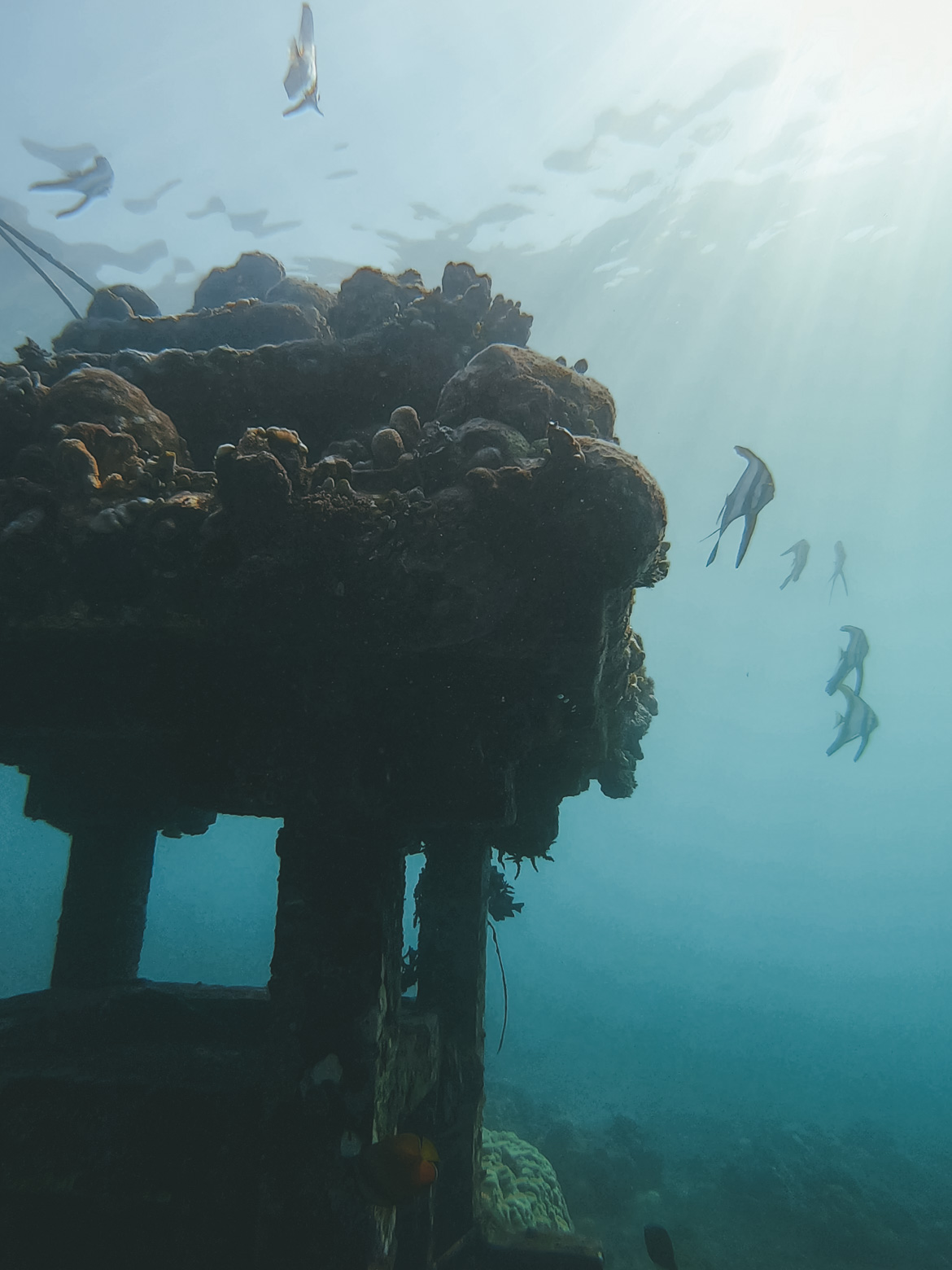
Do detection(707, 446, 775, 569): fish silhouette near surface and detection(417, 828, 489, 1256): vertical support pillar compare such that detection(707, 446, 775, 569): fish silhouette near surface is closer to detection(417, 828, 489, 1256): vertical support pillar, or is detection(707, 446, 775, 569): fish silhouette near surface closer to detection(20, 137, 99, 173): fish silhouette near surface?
detection(417, 828, 489, 1256): vertical support pillar

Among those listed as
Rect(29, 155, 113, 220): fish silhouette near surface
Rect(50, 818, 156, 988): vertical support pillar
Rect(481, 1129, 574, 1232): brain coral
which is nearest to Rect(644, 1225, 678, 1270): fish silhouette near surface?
Rect(481, 1129, 574, 1232): brain coral

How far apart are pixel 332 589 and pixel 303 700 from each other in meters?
0.91

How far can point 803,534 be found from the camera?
172 ft

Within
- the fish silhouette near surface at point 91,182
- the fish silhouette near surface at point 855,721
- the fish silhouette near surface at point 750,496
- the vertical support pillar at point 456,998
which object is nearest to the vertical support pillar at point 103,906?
the vertical support pillar at point 456,998

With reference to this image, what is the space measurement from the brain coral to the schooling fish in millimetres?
3558

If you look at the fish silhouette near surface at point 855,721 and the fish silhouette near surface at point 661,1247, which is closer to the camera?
the fish silhouette near surface at point 661,1247

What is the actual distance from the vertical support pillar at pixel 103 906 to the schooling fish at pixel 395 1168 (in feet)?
15.8

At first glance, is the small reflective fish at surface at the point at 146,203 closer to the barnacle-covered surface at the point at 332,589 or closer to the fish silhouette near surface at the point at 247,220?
the fish silhouette near surface at the point at 247,220

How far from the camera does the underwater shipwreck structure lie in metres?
3.10

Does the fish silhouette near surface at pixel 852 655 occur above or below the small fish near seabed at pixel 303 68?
below

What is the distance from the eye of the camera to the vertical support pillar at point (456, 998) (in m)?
4.86

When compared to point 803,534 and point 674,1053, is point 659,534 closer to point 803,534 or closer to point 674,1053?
point 674,1053

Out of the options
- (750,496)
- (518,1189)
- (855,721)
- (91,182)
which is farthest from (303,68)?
(855,721)

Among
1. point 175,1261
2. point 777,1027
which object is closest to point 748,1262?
point 175,1261
